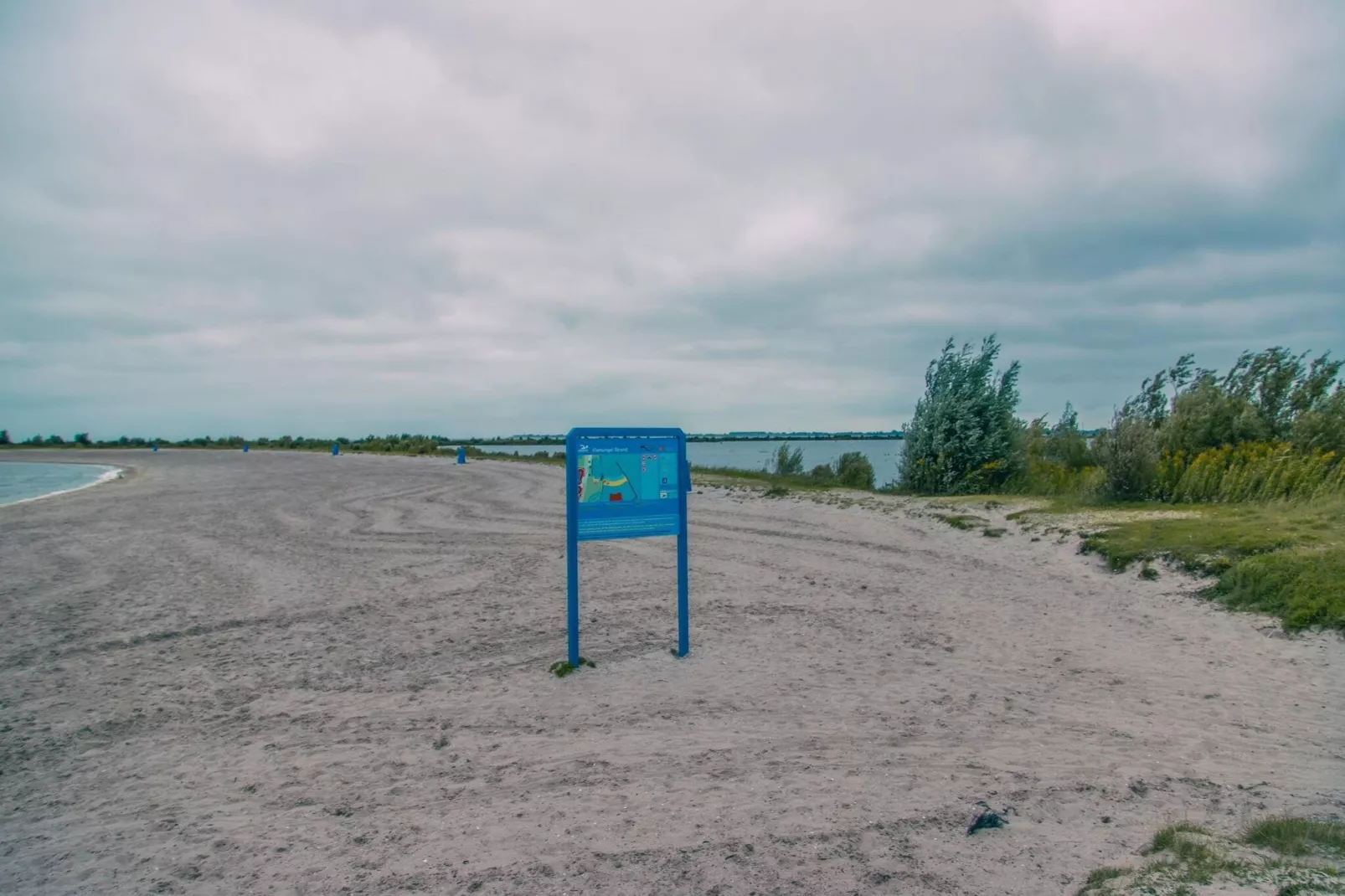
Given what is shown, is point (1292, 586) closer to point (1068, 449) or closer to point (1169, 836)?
point (1169, 836)

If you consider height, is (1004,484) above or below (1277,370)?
below

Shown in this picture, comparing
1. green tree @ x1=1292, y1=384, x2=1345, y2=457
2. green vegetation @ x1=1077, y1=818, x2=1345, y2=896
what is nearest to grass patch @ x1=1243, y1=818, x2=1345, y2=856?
green vegetation @ x1=1077, y1=818, x2=1345, y2=896

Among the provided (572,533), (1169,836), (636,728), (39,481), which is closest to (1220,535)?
(1169,836)

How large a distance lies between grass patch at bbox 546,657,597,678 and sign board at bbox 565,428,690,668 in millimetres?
55

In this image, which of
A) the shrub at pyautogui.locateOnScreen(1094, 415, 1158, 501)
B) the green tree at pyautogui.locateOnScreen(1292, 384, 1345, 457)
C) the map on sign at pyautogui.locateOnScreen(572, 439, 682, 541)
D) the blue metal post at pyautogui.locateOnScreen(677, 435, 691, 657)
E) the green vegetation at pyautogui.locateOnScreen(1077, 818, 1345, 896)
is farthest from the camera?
the green tree at pyautogui.locateOnScreen(1292, 384, 1345, 457)

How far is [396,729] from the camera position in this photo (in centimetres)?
535

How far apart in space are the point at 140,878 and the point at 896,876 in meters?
3.12

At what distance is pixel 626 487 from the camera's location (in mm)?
6680

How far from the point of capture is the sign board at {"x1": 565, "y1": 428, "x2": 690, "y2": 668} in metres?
6.46

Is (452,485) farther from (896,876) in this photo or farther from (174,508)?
(896,876)

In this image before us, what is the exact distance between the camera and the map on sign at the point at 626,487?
6.53 meters

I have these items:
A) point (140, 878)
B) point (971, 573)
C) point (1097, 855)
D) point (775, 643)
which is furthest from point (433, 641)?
point (971, 573)

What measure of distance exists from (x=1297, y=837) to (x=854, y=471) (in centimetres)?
2028

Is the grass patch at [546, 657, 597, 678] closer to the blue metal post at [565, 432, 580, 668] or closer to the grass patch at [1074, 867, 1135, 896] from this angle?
the blue metal post at [565, 432, 580, 668]
